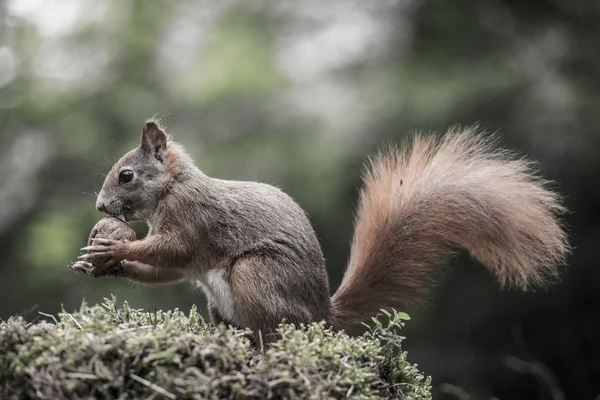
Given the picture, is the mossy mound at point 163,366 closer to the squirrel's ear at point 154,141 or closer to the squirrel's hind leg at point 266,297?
the squirrel's hind leg at point 266,297

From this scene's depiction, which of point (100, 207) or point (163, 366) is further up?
point (100, 207)

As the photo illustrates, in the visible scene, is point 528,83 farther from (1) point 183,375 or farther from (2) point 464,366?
(1) point 183,375

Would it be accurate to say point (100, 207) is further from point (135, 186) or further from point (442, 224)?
point (442, 224)

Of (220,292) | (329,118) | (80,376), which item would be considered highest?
(329,118)

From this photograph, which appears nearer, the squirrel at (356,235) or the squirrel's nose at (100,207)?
the squirrel at (356,235)

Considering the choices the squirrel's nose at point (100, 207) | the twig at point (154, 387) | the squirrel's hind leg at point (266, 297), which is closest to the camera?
the twig at point (154, 387)

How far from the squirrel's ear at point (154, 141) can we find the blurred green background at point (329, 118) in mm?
2761

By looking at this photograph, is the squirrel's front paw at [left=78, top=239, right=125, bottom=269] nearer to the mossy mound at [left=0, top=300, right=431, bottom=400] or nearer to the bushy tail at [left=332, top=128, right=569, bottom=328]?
the mossy mound at [left=0, top=300, right=431, bottom=400]

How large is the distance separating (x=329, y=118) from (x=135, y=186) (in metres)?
3.81

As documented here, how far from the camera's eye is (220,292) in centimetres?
275

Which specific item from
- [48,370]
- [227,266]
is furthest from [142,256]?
[48,370]

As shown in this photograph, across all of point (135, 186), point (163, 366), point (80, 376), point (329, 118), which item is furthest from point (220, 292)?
point (329, 118)

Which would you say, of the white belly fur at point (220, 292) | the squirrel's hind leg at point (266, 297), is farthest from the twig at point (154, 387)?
the white belly fur at point (220, 292)

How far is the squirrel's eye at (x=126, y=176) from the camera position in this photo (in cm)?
306
